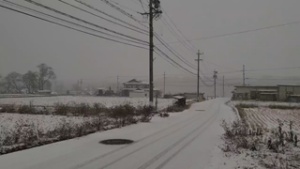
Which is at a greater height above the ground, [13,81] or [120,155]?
[13,81]

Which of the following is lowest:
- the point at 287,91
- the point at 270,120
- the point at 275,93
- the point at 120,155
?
the point at 270,120

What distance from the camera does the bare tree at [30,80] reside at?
11106 centimetres

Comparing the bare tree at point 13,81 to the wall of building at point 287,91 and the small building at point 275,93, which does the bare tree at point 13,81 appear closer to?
the small building at point 275,93

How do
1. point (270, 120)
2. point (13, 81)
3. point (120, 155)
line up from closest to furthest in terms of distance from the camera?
point (120, 155) → point (270, 120) → point (13, 81)

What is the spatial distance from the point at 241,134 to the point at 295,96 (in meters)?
68.2

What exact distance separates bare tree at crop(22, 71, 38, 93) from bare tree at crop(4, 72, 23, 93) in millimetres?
3397

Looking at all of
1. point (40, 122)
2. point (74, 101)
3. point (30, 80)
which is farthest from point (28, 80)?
point (40, 122)

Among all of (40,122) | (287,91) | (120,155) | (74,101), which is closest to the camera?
(120,155)

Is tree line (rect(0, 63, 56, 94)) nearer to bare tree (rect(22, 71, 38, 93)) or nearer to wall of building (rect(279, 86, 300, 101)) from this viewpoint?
bare tree (rect(22, 71, 38, 93))

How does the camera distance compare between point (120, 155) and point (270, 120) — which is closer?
point (120, 155)

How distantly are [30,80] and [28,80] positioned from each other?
884 mm

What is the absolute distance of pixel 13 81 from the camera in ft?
374

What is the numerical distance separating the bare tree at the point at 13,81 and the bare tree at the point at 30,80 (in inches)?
134

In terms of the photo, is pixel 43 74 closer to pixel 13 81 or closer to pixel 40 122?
pixel 13 81
